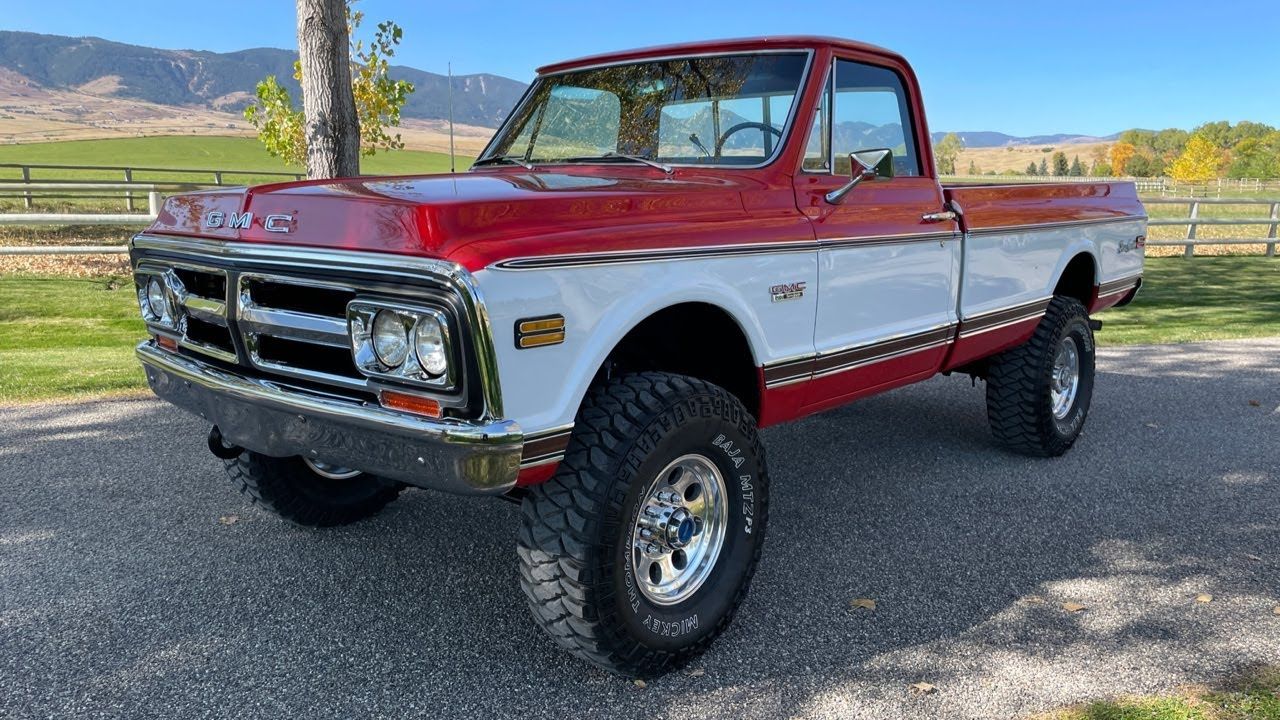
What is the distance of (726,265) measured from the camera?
9.78 feet

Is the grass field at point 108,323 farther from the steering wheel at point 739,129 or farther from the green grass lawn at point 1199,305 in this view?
the steering wheel at point 739,129

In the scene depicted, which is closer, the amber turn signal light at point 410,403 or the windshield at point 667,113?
the amber turn signal light at point 410,403

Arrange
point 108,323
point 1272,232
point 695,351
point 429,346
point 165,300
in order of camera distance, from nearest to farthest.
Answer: point 429,346, point 165,300, point 695,351, point 108,323, point 1272,232

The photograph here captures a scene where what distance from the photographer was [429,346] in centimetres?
237

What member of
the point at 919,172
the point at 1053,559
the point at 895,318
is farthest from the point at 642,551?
the point at 919,172

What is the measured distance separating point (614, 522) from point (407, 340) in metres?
0.77

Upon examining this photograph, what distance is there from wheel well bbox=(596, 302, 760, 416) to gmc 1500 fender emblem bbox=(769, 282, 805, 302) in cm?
18

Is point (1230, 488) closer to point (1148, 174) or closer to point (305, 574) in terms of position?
point (305, 574)

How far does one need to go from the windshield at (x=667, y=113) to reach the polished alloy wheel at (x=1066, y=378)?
267cm

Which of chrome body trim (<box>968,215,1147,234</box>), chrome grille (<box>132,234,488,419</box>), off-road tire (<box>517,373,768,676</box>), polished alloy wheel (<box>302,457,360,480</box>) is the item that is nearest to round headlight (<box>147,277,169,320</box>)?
chrome grille (<box>132,234,488,419</box>)

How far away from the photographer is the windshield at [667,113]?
362cm

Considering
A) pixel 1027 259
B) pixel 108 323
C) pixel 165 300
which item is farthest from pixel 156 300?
pixel 108 323

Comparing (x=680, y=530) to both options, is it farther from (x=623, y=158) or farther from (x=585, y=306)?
(x=623, y=158)

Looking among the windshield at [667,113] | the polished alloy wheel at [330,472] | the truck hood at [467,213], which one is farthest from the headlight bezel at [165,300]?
the windshield at [667,113]
